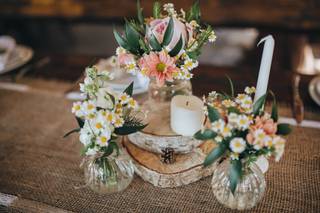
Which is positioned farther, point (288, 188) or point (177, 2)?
point (177, 2)

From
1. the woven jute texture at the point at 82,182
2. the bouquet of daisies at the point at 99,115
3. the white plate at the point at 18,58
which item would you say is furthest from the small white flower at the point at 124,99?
the white plate at the point at 18,58

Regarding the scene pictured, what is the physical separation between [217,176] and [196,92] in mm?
481

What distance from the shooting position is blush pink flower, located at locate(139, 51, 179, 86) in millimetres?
688

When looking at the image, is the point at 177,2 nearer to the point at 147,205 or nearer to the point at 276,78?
the point at 276,78

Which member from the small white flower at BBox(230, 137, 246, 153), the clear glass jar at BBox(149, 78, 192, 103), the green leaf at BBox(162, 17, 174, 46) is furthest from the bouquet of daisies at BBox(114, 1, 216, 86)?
the small white flower at BBox(230, 137, 246, 153)

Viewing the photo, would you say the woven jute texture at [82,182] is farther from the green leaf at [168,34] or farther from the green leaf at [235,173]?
the green leaf at [168,34]

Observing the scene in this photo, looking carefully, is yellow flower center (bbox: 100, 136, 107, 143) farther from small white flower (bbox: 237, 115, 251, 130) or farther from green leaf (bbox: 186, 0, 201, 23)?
green leaf (bbox: 186, 0, 201, 23)

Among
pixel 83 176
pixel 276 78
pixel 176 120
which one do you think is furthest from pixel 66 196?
pixel 276 78

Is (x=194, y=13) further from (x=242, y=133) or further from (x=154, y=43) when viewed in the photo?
(x=242, y=133)

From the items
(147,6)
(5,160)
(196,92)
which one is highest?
(147,6)

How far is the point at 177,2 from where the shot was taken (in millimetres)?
2180

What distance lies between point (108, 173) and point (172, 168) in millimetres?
150

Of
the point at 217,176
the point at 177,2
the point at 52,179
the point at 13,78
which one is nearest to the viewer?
the point at 217,176

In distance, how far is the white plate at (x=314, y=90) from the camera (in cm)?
103
